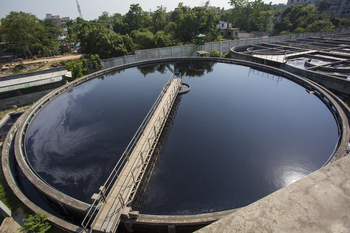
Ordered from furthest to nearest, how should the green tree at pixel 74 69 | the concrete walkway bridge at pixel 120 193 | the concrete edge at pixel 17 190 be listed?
the green tree at pixel 74 69 < the concrete edge at pixel 17 190 < the concrete walkway bridge at pixel 120 193

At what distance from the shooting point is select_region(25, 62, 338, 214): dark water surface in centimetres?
929

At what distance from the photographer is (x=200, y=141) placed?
488 inches

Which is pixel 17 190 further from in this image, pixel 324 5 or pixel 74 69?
pixel 324 5

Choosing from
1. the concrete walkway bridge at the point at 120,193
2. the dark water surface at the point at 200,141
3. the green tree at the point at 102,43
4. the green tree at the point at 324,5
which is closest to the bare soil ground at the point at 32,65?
the green tree at the point at 102,43

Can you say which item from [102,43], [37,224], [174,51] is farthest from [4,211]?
[102,43]

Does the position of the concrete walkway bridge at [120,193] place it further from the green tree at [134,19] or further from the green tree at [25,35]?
the green tree at [134,19]

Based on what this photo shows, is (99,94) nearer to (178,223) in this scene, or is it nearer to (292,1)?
(178,223)

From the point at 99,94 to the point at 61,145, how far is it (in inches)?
337

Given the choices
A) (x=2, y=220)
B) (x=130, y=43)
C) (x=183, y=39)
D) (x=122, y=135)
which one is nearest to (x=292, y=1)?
(x=183, y=39)

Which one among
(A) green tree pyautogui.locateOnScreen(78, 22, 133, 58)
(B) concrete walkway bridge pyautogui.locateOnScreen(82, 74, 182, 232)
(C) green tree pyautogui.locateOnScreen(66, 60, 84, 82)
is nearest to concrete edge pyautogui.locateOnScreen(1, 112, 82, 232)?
(B) concrete walkway bridge pyautogui.locateOnScreen(82, 74, 182, 232)

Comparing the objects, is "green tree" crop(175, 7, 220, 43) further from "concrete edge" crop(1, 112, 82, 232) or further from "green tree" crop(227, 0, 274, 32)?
"concrete edge" crop(1, 112, 82, 232)

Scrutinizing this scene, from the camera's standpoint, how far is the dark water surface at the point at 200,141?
9289 millimetres

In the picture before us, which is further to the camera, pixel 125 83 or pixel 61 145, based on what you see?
pixel 125 83

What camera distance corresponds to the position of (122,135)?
1320 cm
